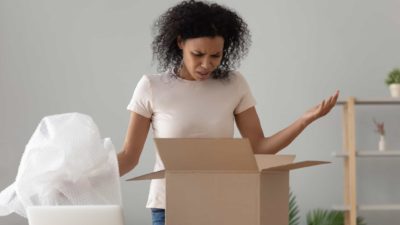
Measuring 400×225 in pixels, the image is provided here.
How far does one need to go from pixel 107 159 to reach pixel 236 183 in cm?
31

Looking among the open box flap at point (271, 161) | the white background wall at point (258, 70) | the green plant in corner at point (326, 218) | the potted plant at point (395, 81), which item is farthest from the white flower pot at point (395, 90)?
the open box flap at point (271, 161)

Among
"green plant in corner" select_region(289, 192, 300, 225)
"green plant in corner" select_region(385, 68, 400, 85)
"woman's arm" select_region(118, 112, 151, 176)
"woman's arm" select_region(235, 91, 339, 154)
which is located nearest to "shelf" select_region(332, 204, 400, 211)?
"green plant in corner" select_region(289, 192, 300, 225)

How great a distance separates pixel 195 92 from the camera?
82.5 inches

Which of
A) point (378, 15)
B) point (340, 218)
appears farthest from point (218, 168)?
point (378, 15)

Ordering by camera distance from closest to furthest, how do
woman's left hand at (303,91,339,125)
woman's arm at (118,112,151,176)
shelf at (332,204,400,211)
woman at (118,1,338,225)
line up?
woman's left hand at (303,91,339,125), woman at (118,1,338,225), woman's arm at (118,112,151,176), shelf at (332,204,400,211)

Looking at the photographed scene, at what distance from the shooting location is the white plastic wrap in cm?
163

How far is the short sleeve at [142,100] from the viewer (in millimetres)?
2107

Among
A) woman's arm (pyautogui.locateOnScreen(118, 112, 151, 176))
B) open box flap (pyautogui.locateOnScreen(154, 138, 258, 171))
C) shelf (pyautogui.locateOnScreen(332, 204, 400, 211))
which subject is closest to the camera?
open box flap (pyautogui.locateOnScreen(154, 138, 258, 171))

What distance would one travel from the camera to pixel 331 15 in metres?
4.51

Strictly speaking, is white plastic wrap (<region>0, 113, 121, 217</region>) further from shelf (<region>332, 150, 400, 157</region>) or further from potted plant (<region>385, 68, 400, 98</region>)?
potted plant (<region>385, 68, 400, 98</region>)

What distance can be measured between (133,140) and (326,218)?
2.43m

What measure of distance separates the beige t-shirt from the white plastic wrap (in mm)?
399

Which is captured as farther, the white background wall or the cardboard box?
the white background wall

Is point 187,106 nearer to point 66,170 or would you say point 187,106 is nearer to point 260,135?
point 260,135
